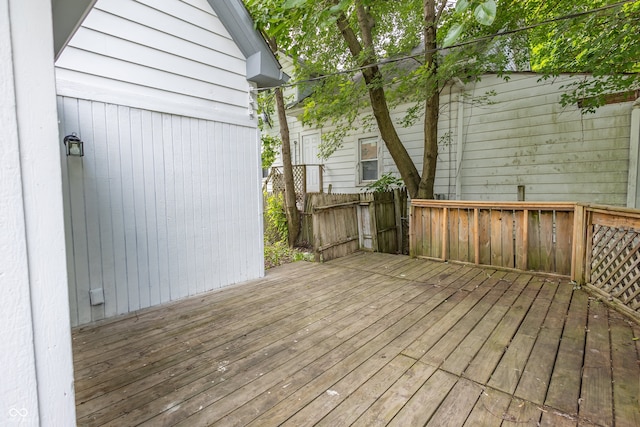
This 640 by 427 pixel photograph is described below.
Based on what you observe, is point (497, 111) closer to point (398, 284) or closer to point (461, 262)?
point (461, 262)

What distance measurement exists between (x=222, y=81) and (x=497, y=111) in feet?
18.8

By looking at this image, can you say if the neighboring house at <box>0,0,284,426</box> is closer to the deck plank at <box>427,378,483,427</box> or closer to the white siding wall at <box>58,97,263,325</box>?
the white siding wall at <box>58,97,263,325</box>

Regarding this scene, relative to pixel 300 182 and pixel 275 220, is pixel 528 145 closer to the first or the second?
pixel 300 182

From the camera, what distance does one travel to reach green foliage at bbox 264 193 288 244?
782 centimetres

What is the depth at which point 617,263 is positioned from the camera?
128 inches

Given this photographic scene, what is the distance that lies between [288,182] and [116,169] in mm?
4303

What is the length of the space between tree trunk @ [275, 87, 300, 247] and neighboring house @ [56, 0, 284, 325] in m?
2.50

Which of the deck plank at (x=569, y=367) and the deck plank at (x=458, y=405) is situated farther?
the deck plank at (x=569, y=367)

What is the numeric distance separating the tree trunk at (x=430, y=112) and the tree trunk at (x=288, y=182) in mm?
2971

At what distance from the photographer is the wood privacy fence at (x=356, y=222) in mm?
5367

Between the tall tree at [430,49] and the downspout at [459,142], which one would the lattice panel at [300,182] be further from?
the downspout at [459,142]

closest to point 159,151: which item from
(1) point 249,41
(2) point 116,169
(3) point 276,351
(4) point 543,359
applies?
(2) point 116,169

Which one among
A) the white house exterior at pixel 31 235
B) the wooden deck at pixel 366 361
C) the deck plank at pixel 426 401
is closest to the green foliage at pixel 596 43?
the wooden deck at pixel 366 361

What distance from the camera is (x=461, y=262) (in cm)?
497
